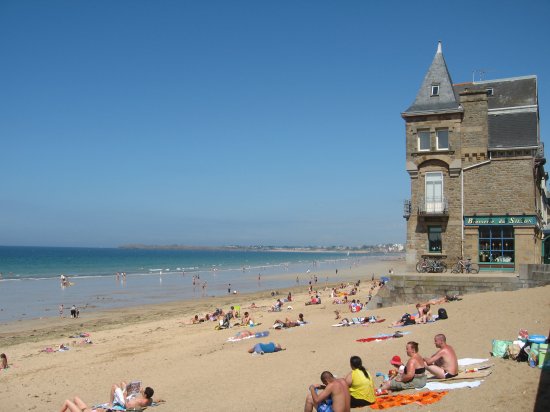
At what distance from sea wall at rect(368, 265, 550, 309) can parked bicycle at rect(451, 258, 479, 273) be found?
1798 millimetres

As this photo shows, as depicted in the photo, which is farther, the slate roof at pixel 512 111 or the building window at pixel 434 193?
the building window at pixel 434 193

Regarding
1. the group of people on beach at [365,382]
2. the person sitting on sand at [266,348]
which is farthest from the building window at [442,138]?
the group of people on beach at [365,382]

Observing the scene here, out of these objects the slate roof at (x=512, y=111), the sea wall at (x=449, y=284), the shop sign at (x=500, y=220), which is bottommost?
the sea wall at (x=449, y=284)

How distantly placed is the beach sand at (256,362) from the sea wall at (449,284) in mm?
875

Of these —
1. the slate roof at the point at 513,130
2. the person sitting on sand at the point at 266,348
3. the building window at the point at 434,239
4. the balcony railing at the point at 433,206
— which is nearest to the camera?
the person sitting on sand at the point at 266,348

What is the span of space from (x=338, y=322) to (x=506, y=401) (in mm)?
11838

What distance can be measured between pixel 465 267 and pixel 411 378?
45.1 feet

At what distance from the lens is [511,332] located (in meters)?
12.6

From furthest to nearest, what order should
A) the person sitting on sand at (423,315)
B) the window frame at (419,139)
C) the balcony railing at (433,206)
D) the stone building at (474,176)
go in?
the window frame at (419,139) < the balcony railing at (433,206) < the stone building at (474,176) < the person sitting on sand at (423,315)

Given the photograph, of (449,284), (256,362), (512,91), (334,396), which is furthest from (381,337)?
(512,91)

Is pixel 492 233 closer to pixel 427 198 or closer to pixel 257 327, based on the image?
pixel 427 198

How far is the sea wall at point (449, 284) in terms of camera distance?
18.5m

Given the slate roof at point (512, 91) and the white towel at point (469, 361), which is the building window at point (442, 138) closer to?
the slate roof at point (512, 91)

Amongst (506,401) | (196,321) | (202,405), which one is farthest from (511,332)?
(196,321)
